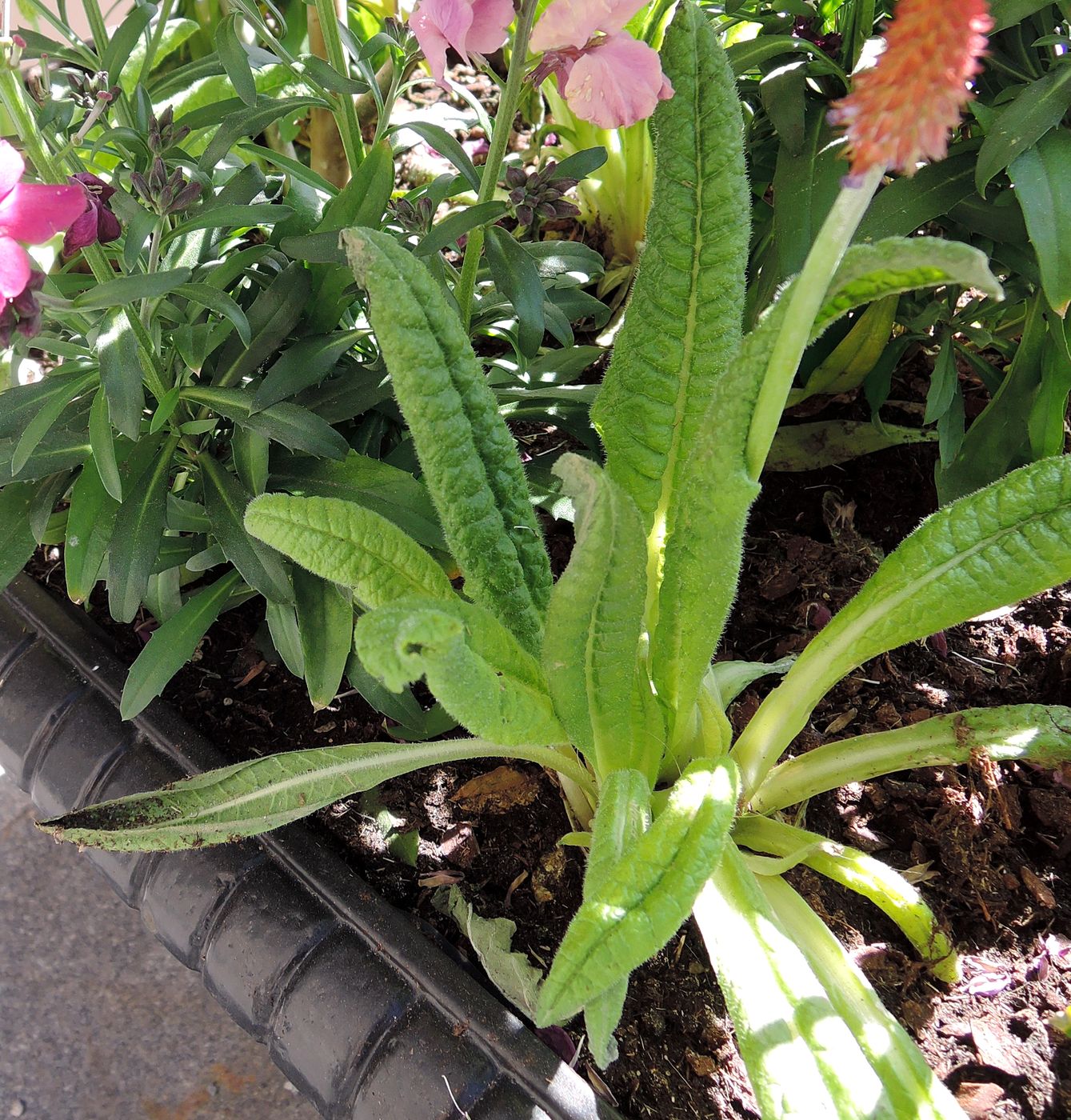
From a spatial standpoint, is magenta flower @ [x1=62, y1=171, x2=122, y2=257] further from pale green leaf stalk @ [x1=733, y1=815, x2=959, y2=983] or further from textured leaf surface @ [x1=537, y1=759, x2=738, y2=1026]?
pale green leaf stalk @ [x1=733, y1=815, x2=959, y2=983]

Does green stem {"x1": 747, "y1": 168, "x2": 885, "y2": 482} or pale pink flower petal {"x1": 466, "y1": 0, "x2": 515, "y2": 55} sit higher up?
pale pink flower petal {"x1": 466, "y1": 0, "x2": 515, "y2": 55}

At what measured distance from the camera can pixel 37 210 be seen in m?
0.57

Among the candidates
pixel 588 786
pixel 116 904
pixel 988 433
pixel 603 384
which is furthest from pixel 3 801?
pixel 988 433

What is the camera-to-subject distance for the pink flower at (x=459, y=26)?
59 cm

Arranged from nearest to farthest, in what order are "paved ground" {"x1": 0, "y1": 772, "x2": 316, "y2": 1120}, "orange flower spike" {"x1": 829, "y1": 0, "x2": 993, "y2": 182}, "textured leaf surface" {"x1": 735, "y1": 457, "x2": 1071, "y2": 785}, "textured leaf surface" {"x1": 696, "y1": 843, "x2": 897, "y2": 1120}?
1. "orange flower spike" {"x1": 829, "y1": 0, "x2": 993, "y2": 182}
2. "textured leaf surface" {"x1": 696, "y1": 843, "x2": 897, "y2": 1120}
3. "textured leaf surface" {"x1": 735, "y1": 457, "x2": 1071, "y2": 785}
4. "paved ground" {"x1": 0, "y1": 772, "x2": 316, "y2": 1120}

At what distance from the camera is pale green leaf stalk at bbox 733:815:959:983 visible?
2.18 feet

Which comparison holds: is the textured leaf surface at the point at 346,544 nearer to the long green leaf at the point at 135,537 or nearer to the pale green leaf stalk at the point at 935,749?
the long green leaf at the point at 135,537

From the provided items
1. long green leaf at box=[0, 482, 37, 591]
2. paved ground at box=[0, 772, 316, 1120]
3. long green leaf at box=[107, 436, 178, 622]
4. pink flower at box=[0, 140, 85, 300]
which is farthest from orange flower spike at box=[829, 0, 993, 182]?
paved ground at box=[0, 772, 316, 1120]

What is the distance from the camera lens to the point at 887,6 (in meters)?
0.84

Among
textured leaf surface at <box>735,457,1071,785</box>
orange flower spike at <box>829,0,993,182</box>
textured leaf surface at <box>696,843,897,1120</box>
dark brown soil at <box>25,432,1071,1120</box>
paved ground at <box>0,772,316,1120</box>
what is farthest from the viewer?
paved ground at <box>0,772,316,1120</box>

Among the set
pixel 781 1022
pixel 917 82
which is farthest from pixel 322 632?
pixel 917 82

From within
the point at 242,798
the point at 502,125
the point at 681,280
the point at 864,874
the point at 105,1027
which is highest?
the point at 502,125

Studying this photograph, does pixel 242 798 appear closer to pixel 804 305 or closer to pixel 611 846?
pixel 611 846

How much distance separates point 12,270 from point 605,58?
384 millimetres
